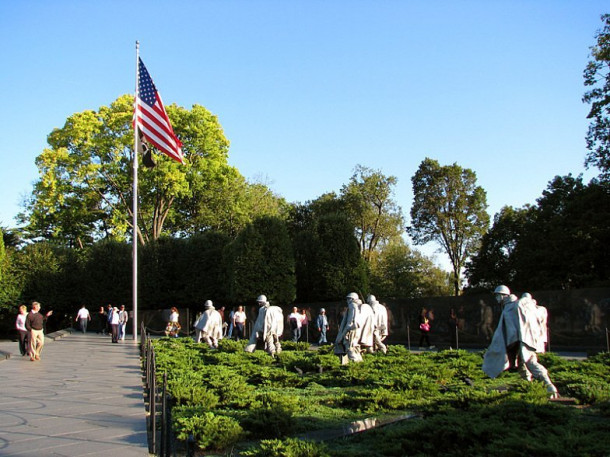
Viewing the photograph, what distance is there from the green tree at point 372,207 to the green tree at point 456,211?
4393 mm

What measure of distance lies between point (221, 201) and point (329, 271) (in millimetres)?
12470

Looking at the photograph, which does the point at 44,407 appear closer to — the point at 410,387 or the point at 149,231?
the point at 410,387

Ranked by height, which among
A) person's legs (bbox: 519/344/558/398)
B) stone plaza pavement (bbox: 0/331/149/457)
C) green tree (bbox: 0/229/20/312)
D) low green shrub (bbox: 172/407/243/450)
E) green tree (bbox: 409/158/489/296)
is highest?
green tree (bbox: 409/158/489/296)

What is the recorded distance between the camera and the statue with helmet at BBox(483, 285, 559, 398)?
10977 millimetres

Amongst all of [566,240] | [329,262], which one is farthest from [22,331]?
[566,240]

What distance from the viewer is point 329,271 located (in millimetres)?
39875

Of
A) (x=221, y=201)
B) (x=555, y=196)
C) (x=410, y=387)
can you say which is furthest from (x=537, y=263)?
(x=410, y=387)

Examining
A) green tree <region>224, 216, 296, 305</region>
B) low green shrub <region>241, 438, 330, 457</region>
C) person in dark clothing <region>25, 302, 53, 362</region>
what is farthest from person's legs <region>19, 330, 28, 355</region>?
low green shrub <region>241, 438, 330, 457</region>

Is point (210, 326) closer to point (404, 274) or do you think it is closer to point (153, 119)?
point (153, 119)

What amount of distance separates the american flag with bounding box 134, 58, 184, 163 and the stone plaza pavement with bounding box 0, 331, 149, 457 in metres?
9.26

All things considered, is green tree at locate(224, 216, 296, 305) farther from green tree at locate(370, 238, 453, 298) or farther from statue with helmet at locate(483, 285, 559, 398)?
statue with helmet at locate(483, 285, 559, 398)

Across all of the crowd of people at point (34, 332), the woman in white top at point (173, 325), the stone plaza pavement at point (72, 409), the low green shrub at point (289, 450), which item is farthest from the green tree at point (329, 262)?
the low green shrub at point (289, 450)

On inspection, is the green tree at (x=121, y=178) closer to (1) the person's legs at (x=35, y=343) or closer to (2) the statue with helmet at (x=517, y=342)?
(1) the person's legs at (x=35, y=343)

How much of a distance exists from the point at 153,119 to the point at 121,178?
66.6 feet
